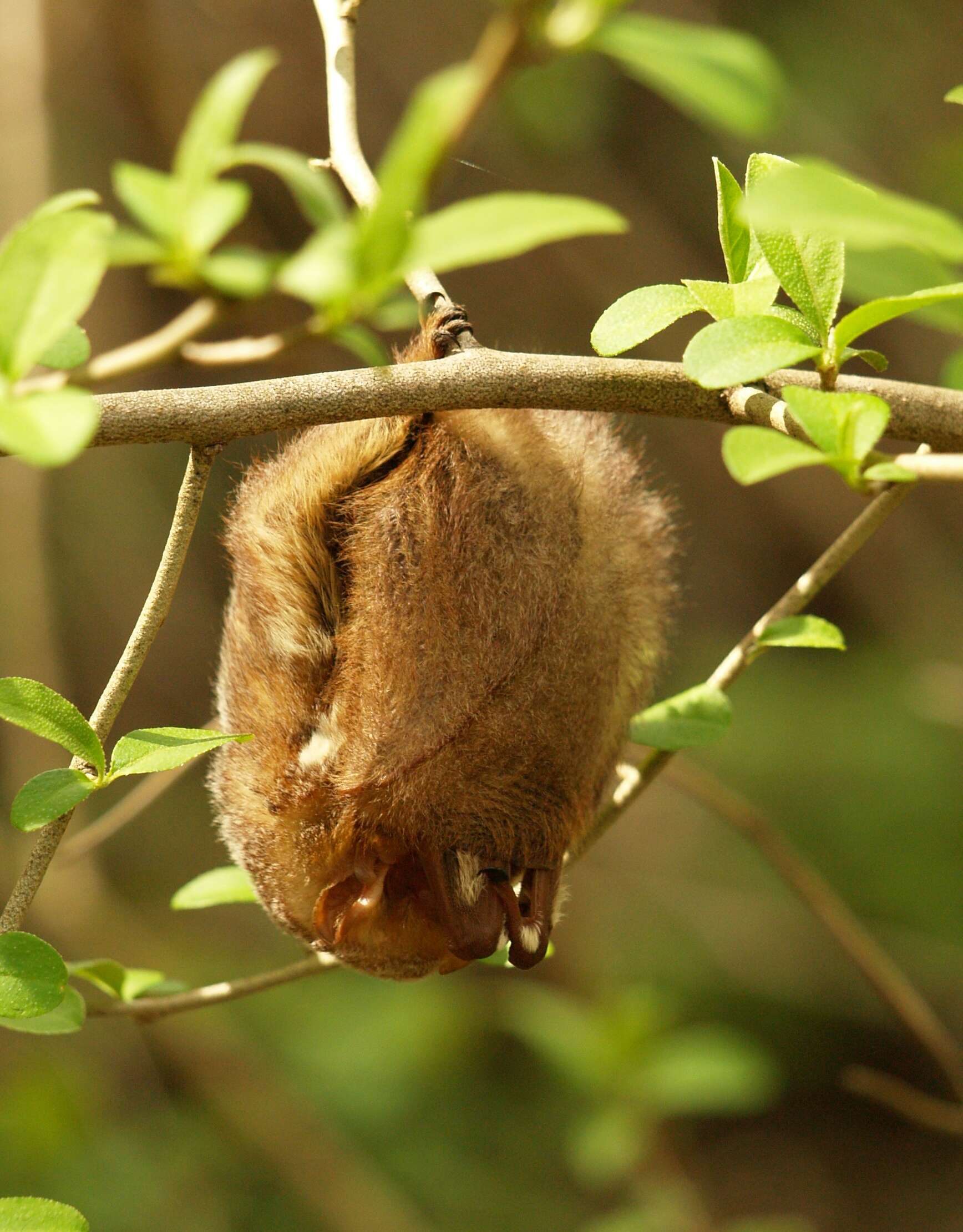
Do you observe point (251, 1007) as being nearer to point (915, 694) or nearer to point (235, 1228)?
point (235, 1228)

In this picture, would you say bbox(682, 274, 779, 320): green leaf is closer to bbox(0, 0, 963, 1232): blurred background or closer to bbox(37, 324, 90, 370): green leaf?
bbox(37, 324, 90, 370): green leaf

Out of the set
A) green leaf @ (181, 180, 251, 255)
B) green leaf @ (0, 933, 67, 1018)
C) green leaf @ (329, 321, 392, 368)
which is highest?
green leaf @ (181, 180, 251, 255)

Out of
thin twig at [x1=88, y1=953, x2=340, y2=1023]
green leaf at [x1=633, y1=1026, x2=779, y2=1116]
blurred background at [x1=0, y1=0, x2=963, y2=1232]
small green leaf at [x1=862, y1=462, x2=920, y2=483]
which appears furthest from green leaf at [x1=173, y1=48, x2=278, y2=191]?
blurred background at [x1=0, y1=0, x2=963, y2=1232]

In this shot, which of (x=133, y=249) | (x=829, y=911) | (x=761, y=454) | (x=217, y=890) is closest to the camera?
(x=133, y=249)

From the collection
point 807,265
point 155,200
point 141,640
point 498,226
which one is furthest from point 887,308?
point 141,640

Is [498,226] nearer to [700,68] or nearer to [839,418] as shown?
[700,68]

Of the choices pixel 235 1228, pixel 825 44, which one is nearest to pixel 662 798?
pixel 235 1228

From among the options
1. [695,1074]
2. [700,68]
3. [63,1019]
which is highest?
[700,68]
